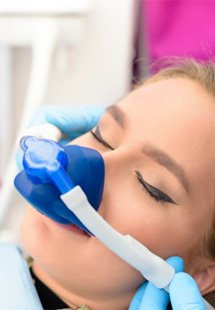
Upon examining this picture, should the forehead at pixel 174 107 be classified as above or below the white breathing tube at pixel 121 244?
above

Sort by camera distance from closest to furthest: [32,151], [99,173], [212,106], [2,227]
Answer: [32,151] → [99,173] → [212,106] → [2,227]

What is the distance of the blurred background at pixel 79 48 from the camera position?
1562 mm

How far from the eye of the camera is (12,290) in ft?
3.35

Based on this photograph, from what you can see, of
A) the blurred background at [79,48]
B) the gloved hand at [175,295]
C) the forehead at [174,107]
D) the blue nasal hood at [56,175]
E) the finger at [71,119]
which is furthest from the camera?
the blurred background at [79,48]

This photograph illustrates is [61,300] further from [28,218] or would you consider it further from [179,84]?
[179,84]

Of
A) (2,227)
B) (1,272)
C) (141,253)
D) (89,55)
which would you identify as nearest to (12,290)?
(1,272)

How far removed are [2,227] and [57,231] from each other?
0.66m

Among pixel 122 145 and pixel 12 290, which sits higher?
pixel 122 145

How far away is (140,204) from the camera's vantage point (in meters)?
0.97

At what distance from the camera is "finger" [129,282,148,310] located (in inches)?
39.8

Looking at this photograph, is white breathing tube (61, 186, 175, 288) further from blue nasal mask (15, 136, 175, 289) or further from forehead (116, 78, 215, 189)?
forehead (116, 78, 215, 189)

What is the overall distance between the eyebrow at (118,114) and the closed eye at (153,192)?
0.11 metres

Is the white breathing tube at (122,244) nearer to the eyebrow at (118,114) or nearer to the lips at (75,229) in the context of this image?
the lips at (75,229)

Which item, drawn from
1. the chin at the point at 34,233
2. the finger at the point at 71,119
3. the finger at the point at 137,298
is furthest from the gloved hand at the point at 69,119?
the finger at the point at 137,298
